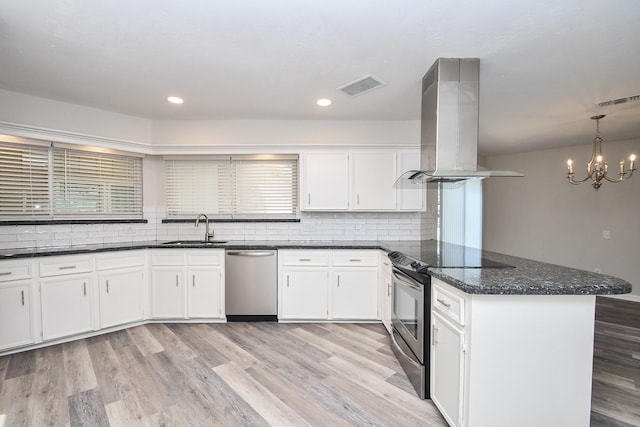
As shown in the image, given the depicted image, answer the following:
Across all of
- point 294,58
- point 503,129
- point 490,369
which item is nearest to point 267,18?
point 294,58

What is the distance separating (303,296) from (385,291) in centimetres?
95

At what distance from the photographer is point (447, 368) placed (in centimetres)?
166

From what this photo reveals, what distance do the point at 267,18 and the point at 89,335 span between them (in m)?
3.43

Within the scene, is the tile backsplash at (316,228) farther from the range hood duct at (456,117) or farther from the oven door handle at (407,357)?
the range hood duct at (456,117)

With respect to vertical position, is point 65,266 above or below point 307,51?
below

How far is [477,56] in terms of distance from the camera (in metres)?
2.07

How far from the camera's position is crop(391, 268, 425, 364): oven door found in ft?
6.34

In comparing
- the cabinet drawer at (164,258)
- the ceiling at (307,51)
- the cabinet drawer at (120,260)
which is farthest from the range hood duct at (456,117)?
the cabinet drawer at (120,260)

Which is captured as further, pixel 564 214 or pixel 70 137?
pixel 564 214

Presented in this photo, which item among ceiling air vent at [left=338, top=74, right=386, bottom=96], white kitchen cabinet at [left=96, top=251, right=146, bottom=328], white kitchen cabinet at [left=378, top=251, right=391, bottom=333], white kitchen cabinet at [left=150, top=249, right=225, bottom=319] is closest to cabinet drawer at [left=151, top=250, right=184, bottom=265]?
white kitchen cabinet at [left=150, top=249, right=225, bottom=319]

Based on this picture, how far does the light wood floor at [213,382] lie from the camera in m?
1.77

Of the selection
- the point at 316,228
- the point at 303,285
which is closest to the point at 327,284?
the point at 303,285

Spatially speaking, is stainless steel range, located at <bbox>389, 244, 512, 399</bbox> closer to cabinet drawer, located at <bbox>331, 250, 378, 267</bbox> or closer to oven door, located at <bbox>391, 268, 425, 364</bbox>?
oven door, located at <bbox>391, 268, 425, 364</bbox>

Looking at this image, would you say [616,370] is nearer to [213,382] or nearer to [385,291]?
[385,291]
